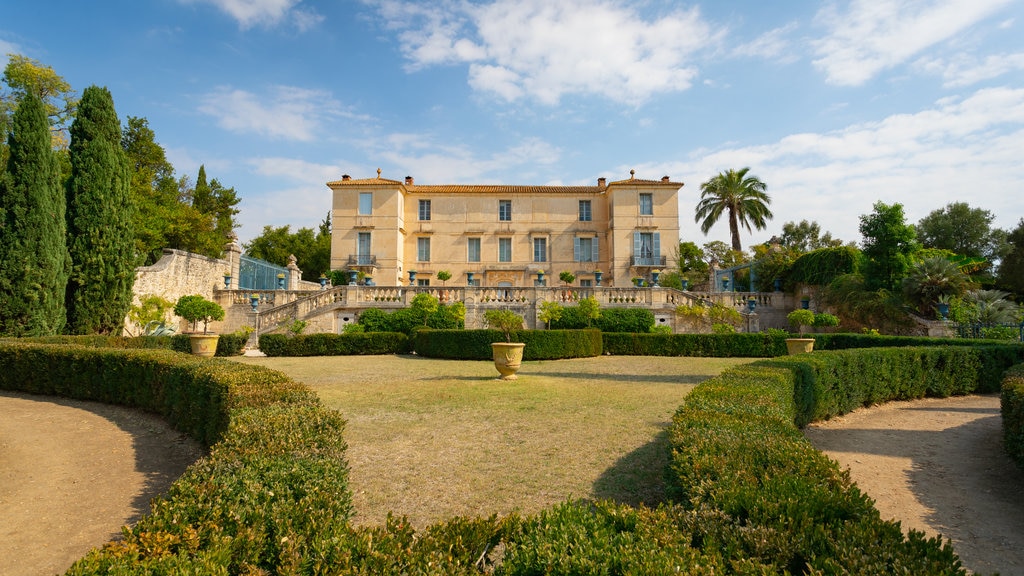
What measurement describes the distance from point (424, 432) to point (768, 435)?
3840mm

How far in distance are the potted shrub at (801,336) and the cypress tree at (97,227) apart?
793 inches

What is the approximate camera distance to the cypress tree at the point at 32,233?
528 inches

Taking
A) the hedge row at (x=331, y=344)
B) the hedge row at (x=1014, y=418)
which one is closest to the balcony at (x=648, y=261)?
the hedge row at (x=331, y=344)

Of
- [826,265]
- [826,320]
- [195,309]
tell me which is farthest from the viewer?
[826,265]

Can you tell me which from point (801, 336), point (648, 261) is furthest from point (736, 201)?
point (801, 336)

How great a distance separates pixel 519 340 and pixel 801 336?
9.40 meters

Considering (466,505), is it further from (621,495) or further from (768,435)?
(768,435)

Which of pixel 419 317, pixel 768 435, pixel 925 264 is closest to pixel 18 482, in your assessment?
pixel 768 435

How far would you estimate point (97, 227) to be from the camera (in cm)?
1608

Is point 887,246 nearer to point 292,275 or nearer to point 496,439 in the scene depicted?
point 496,439

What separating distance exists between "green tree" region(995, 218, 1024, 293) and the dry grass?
25.6m

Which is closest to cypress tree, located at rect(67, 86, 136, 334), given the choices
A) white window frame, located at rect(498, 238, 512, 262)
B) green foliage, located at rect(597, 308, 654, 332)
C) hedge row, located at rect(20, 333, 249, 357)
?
hedge row, located at rect(20, 333, 249, 357)

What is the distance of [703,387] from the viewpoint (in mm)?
6117

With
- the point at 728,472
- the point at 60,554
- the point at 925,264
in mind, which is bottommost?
the point at 60,554
